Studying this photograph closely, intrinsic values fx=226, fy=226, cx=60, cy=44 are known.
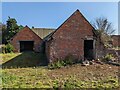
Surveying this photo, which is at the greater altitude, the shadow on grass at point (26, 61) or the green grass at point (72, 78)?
the shadow on grass at point (26, 61)

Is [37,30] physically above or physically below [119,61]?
above

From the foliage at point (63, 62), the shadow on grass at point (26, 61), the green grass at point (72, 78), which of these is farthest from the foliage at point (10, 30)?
the green grass at point (72, 78)

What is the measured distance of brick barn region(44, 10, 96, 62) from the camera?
21672mm

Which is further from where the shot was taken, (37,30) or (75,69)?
(37,30)

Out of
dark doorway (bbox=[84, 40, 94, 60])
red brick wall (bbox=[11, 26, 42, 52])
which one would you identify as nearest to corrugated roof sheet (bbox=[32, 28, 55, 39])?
red brick wall (bbox=[11, 26, 42, 52])

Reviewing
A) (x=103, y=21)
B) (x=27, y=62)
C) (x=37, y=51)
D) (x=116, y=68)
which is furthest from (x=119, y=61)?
(x=103, y=21)

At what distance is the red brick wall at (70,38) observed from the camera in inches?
853

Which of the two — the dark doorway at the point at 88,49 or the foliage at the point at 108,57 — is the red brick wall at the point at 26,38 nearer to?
the dark doorway at the point at 88,49

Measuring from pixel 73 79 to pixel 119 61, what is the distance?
812 centimetres

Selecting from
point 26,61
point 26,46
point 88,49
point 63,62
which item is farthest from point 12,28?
point 63,62

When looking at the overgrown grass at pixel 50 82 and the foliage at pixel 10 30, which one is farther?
the foliage at pixel 10 30

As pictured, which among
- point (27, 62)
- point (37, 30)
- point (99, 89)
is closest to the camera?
point (99, 89)

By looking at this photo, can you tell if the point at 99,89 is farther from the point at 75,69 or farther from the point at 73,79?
the point at 75,69

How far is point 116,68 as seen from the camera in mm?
18609
